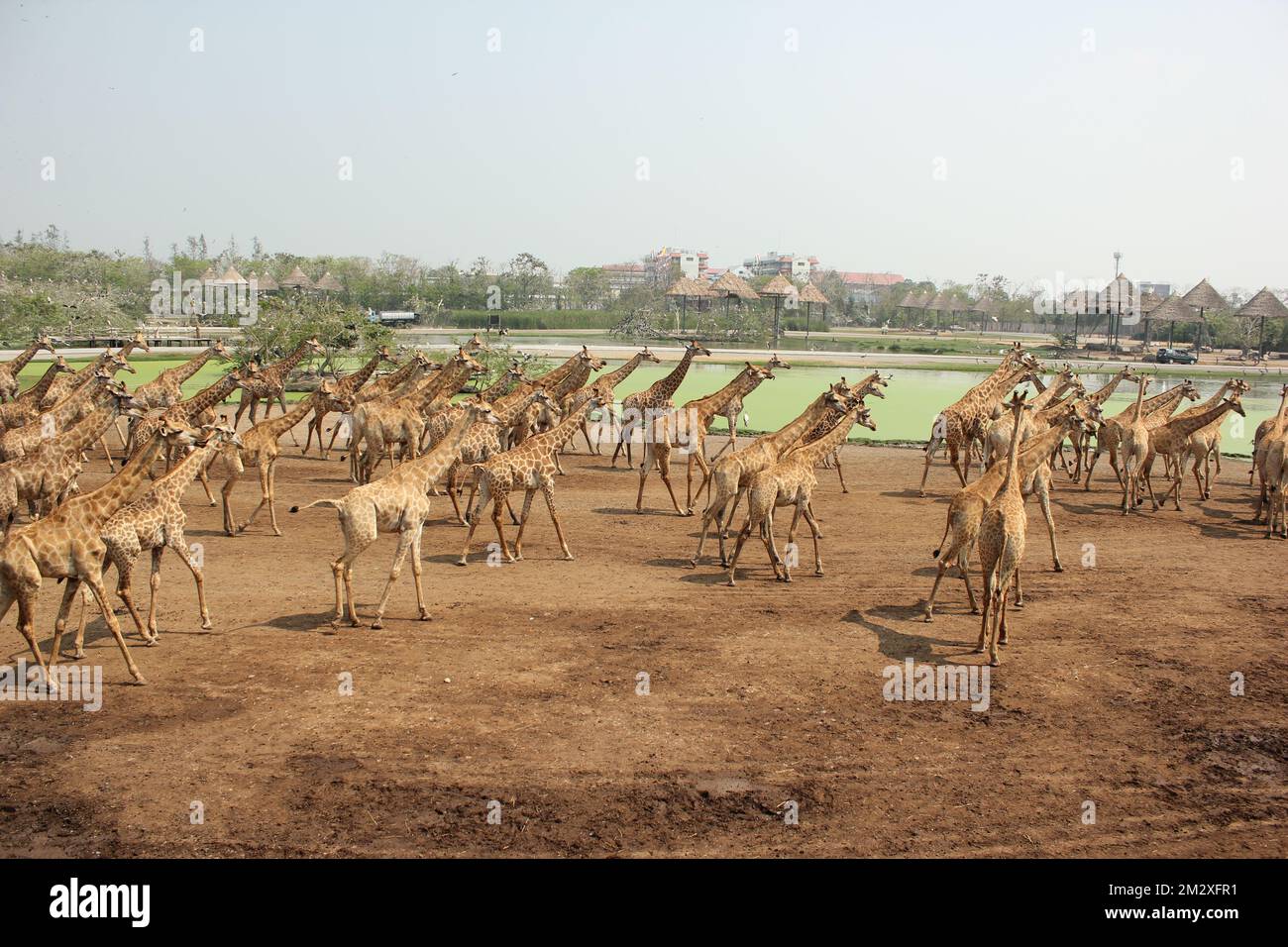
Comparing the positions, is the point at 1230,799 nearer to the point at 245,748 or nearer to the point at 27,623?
the point at 245,748

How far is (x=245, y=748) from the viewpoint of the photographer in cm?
785

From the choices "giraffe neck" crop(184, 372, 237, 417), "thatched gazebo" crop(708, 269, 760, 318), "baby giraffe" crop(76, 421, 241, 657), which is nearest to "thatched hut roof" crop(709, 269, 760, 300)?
"thatched gazebo" crop(708, 269, 760, 318)

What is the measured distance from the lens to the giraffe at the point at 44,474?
12492mm

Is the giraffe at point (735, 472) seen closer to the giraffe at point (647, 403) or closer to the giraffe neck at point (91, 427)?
the giraffe at point (647, 403)

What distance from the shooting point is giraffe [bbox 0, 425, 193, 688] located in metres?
8.35

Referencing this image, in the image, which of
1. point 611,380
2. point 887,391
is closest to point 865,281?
point 887,391

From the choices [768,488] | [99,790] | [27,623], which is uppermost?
[768,488]

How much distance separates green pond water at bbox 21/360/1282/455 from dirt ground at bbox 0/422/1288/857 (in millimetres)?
13913

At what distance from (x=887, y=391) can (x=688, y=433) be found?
741 inches

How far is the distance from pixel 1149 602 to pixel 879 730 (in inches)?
210

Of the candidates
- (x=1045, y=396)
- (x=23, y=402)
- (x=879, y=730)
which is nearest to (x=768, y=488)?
(x=879, y=730)

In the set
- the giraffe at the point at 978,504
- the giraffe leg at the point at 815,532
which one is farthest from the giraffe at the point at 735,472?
the giraffe at the point at 978,504

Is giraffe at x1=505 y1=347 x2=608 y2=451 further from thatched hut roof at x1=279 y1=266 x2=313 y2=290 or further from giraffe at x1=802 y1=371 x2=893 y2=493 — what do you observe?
thatched hut roof at x1=279 y1=266 x2=313 y2=290

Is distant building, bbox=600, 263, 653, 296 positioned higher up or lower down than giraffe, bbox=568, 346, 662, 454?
higher up
